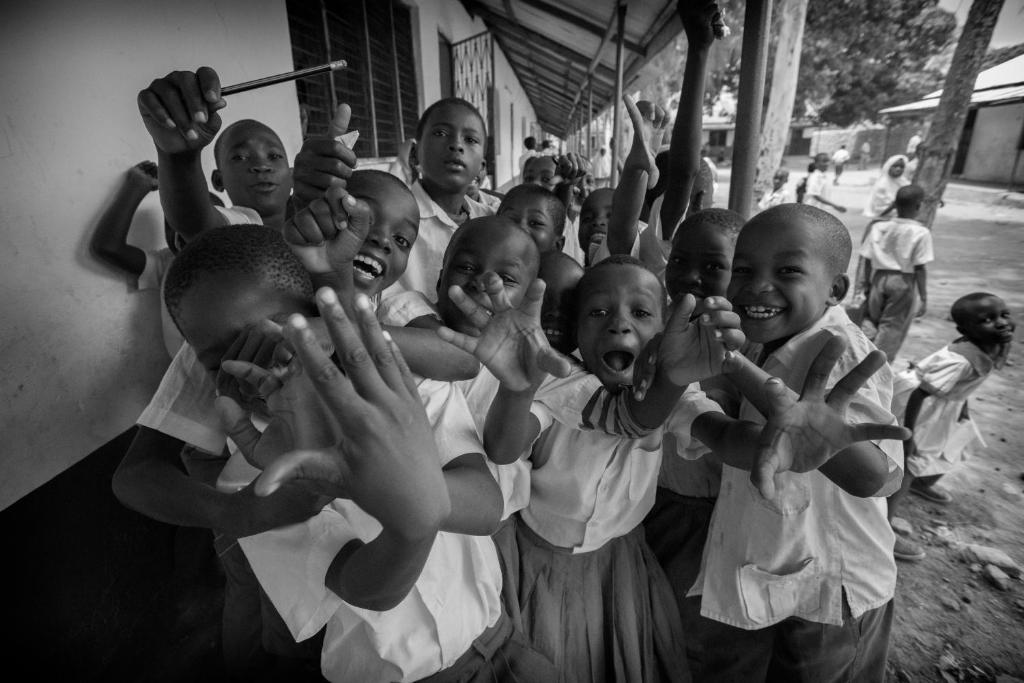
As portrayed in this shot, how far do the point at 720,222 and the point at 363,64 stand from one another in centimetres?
393

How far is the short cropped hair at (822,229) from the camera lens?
1293 millimetres

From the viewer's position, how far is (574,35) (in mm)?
5902

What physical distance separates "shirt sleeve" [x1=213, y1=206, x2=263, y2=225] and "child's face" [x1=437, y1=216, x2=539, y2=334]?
2.60ft

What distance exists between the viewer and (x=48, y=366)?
5.35 ft

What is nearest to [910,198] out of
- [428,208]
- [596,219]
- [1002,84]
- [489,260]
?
[596,219]

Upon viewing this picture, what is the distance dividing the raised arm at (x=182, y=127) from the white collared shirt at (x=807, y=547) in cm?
152

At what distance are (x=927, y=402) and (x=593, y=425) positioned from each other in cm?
272

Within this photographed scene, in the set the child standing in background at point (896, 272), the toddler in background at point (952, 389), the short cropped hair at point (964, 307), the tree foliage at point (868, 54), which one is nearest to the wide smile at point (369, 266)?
the toddler in background at point (952, 389)

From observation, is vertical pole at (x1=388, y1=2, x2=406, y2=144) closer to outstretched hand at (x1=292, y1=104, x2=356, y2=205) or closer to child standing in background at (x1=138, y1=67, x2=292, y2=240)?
child standing in background at (x1=138, y1=67, x2=292, y2=240)

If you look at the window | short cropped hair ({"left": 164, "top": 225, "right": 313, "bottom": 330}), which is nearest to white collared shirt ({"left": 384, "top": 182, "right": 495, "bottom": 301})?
short cropped hair ({"left": 164, "top": 225, "right": 313, "bottom": 330})

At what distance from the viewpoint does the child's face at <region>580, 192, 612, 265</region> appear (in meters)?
2.60

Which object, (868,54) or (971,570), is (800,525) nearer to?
(971,570)

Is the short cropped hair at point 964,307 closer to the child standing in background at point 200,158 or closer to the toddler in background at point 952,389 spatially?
the toddler in background at point 952,389

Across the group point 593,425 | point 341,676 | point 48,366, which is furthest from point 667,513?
point 48,366
